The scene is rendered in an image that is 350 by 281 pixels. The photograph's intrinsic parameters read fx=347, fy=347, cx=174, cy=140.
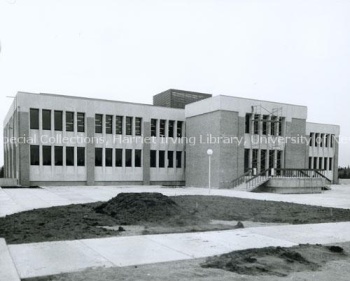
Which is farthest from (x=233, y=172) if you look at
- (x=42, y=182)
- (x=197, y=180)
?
(x=42, y=182)

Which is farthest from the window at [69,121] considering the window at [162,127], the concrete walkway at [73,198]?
the concrete walkway at [73,198]

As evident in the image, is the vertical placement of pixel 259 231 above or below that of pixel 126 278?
below

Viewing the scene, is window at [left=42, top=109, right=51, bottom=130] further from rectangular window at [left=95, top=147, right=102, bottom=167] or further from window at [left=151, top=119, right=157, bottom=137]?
window at [left=151, top=119, right=157, bottom=137]

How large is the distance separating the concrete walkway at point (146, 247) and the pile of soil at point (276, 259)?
470mm

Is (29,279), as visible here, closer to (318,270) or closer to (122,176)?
(318,270)

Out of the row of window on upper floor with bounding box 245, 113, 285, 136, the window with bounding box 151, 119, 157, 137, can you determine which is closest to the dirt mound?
the row of window on upper floor with bounding box 245, 113, 285, 136

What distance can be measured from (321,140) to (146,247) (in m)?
43.3

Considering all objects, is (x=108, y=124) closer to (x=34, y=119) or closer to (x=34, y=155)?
(x=34, y=119)

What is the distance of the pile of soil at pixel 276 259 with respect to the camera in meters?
→ 5.97

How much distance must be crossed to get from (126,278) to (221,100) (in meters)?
27.0

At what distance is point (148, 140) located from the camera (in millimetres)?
36250

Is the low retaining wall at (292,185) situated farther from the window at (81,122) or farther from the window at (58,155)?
the window at (58,155)

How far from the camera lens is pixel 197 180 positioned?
3484 cm

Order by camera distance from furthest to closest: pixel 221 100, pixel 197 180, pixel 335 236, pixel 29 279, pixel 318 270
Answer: pixel 197 180, pixel 221 100, pixel 335 236, pixel 318 270, pixel 29 279
